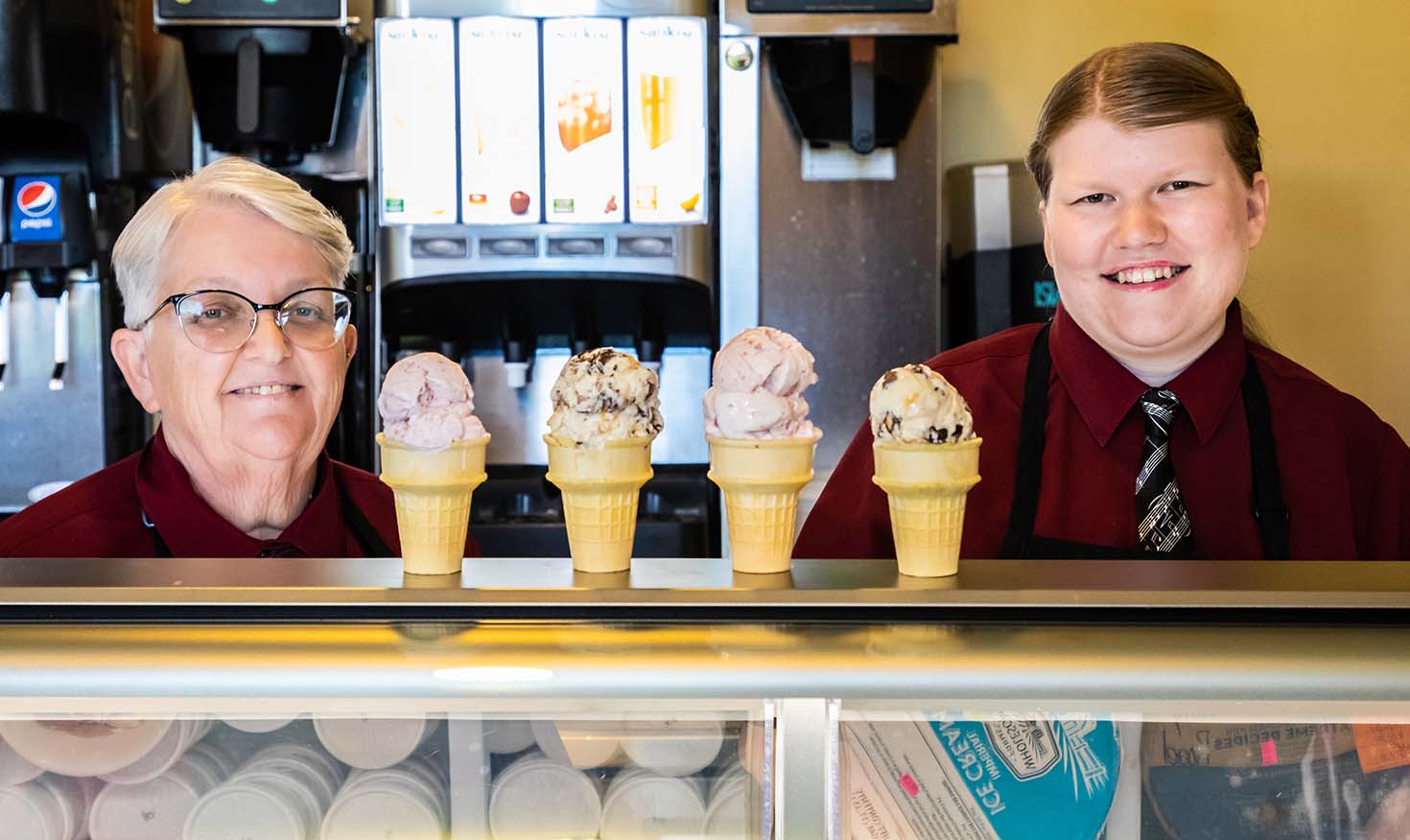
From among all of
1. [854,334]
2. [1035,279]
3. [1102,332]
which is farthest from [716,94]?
[1102,332]

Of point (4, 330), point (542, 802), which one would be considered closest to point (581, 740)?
point (542, 802)

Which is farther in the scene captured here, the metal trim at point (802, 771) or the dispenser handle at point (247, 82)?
the dispenser handle at point (247, 82)

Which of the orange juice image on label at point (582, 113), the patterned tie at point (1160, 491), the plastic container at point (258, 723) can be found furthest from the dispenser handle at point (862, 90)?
the plastic container at point (258, 723)

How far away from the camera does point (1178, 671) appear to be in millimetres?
1043

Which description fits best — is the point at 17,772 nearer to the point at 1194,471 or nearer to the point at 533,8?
the point at 1194,471

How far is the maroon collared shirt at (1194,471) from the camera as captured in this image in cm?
183

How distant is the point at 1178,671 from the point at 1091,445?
2.87ft

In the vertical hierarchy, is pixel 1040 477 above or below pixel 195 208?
below

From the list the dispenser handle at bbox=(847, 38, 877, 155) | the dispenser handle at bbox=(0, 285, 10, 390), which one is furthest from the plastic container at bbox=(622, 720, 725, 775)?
the dispenser handle at bbox=(0, 285, 10, 390)

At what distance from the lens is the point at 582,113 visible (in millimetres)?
3322

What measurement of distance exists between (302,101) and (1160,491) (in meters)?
2.43

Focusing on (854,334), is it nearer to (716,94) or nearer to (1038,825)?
(716,94)

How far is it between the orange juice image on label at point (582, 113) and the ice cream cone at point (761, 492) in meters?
2.19

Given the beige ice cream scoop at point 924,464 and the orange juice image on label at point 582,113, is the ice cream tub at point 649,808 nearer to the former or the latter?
the beige ice cream scoop at point 924,464
